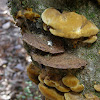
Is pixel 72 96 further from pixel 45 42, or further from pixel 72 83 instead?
pixel 45 42

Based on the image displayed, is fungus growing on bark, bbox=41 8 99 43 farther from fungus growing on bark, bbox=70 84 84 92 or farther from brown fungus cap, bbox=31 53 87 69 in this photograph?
fungus growing on bark, bbox=70 84 84 92

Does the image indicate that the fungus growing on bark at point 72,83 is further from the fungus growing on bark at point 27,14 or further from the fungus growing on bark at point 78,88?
the fungus growing on bark at point 27,14

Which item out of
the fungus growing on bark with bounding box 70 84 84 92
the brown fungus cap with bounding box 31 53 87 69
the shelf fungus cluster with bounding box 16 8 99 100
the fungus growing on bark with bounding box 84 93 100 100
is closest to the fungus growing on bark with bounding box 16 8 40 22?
the shelf fungus cluster with bounding box 16 8 99 100

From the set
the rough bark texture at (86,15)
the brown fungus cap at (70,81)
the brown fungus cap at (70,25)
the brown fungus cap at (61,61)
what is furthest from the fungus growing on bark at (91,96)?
the brown fungus cap at (70,25)

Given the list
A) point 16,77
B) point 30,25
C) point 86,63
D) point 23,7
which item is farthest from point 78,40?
point 16,77

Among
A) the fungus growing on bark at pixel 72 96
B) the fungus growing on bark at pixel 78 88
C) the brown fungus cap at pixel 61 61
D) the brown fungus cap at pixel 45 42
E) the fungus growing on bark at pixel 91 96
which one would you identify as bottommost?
the fungus growing on bark at pixel 72 96

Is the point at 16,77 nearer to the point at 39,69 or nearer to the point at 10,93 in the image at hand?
the point at 10,93

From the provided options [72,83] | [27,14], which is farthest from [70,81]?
[27,14]
